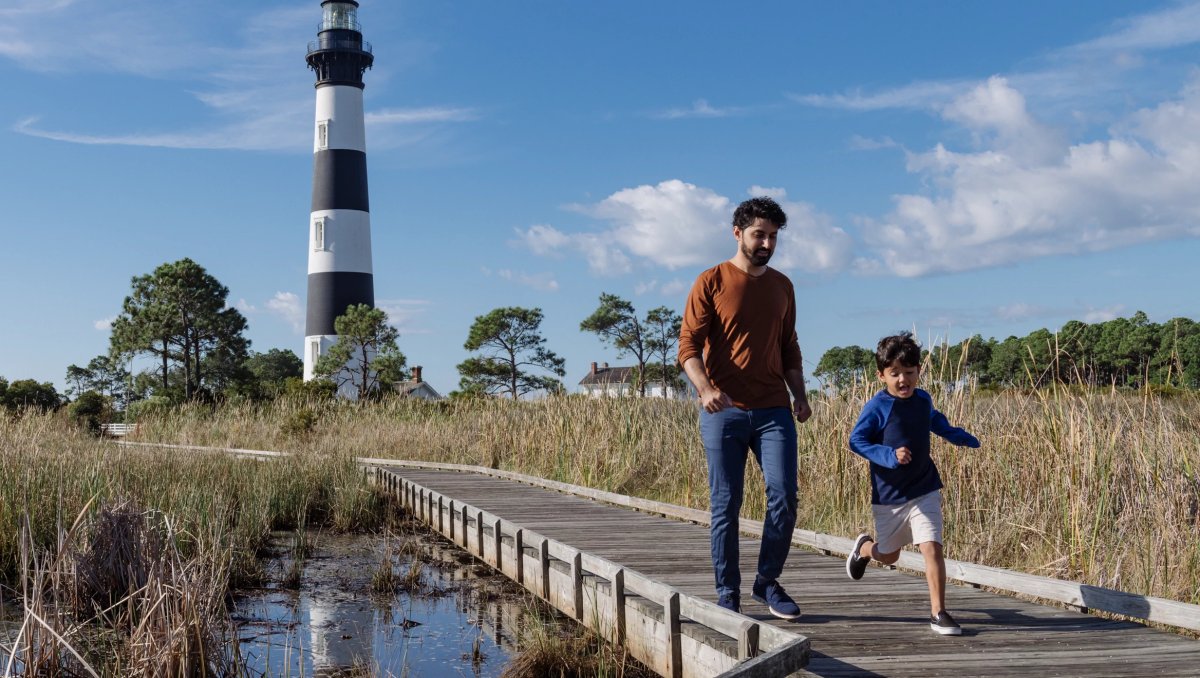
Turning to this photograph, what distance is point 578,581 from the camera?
6125mm

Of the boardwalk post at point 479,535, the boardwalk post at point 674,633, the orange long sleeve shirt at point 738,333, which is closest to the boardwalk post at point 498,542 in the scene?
the boardwalk post at point 479,535

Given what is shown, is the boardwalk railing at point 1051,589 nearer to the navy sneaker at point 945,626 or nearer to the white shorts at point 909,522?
the navy sneaker at point 945,626

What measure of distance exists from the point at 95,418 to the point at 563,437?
59.4ft

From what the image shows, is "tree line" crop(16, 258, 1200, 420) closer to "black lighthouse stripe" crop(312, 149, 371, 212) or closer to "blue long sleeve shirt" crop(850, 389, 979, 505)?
"black lighthouse stripe" crop(312, 149, 371, 212)

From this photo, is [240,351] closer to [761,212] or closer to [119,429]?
[119,429]

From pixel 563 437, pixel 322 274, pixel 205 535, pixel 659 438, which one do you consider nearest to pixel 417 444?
pixel 563 437

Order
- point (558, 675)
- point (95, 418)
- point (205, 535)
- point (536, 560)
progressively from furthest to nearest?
point (95, 418) → point (205, 535) → point (536, 560) → point (558, 675)

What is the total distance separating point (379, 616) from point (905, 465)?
434 cm

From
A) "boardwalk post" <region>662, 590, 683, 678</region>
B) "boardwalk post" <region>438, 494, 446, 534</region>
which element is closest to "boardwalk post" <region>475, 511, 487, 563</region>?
"boardwalk post" <region>438, 494, 446, 534</region>

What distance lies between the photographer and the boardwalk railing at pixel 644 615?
391 cm

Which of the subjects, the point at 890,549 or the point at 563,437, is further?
the point at 563,437

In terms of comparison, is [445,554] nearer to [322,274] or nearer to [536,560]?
[536,560]

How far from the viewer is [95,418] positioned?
2588 centimetres

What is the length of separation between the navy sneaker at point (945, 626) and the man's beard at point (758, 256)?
1.67 m
